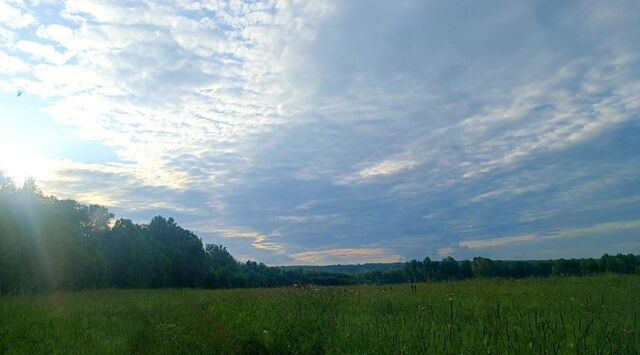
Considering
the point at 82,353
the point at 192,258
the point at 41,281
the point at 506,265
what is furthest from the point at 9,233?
the point at 192,258

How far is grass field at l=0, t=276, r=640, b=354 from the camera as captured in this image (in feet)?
23.5

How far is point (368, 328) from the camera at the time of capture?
30.3ft

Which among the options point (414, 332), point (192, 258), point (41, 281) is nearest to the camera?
point (414, 332)

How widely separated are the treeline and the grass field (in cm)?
1246

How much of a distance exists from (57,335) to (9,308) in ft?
16.7

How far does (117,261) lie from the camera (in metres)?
67.6

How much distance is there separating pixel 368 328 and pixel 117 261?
66.6 meters

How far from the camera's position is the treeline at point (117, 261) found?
122 ft

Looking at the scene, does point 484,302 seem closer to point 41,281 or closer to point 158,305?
point 158,305

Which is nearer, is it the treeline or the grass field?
the grass field

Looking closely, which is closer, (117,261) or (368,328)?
(368,328)

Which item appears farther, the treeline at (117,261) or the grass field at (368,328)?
the treeline at (117,261)

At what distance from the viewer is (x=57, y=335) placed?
38.7ft

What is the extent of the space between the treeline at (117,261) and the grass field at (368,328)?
12.5 metres
